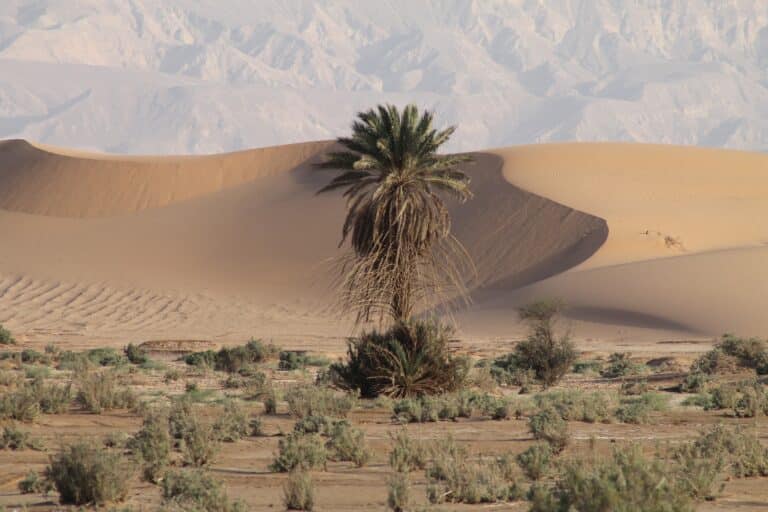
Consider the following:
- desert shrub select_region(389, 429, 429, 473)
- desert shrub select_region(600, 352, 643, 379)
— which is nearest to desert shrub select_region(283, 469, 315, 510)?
desert shrub select_region(389, 429, 429, 473)

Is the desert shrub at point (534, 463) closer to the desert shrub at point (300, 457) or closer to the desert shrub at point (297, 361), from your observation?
the desert shrub at point (300, 457)

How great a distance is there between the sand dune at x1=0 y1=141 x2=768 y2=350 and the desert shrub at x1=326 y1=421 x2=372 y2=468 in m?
27.4

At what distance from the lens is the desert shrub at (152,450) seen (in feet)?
40.9

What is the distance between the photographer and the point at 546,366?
28.3 meters

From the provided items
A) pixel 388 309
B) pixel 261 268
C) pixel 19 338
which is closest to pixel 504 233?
pixel 261 268

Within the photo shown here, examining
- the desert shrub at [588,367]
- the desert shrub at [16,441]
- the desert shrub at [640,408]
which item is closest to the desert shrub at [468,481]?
the desert shrub at [16,441]

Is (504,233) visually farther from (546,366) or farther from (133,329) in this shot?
(546,366)

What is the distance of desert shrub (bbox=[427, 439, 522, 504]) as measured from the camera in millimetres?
11297

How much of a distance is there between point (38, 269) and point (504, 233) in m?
23.5

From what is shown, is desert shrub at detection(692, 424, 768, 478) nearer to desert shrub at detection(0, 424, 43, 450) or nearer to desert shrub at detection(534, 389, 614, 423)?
desert shrub at detection(534, 389, 614, 423)

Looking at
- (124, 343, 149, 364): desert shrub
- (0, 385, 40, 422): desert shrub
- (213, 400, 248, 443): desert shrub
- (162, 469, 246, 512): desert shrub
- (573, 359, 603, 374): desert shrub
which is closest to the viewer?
(162, 469, 246, 512): desert shrub

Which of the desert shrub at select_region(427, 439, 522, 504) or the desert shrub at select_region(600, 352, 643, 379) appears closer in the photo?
the desert shrub at select_region(427, 439, 522, 504)

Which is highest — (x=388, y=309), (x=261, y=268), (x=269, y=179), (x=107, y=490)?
(x=269, y=179)

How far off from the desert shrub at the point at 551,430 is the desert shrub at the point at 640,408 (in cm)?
222
